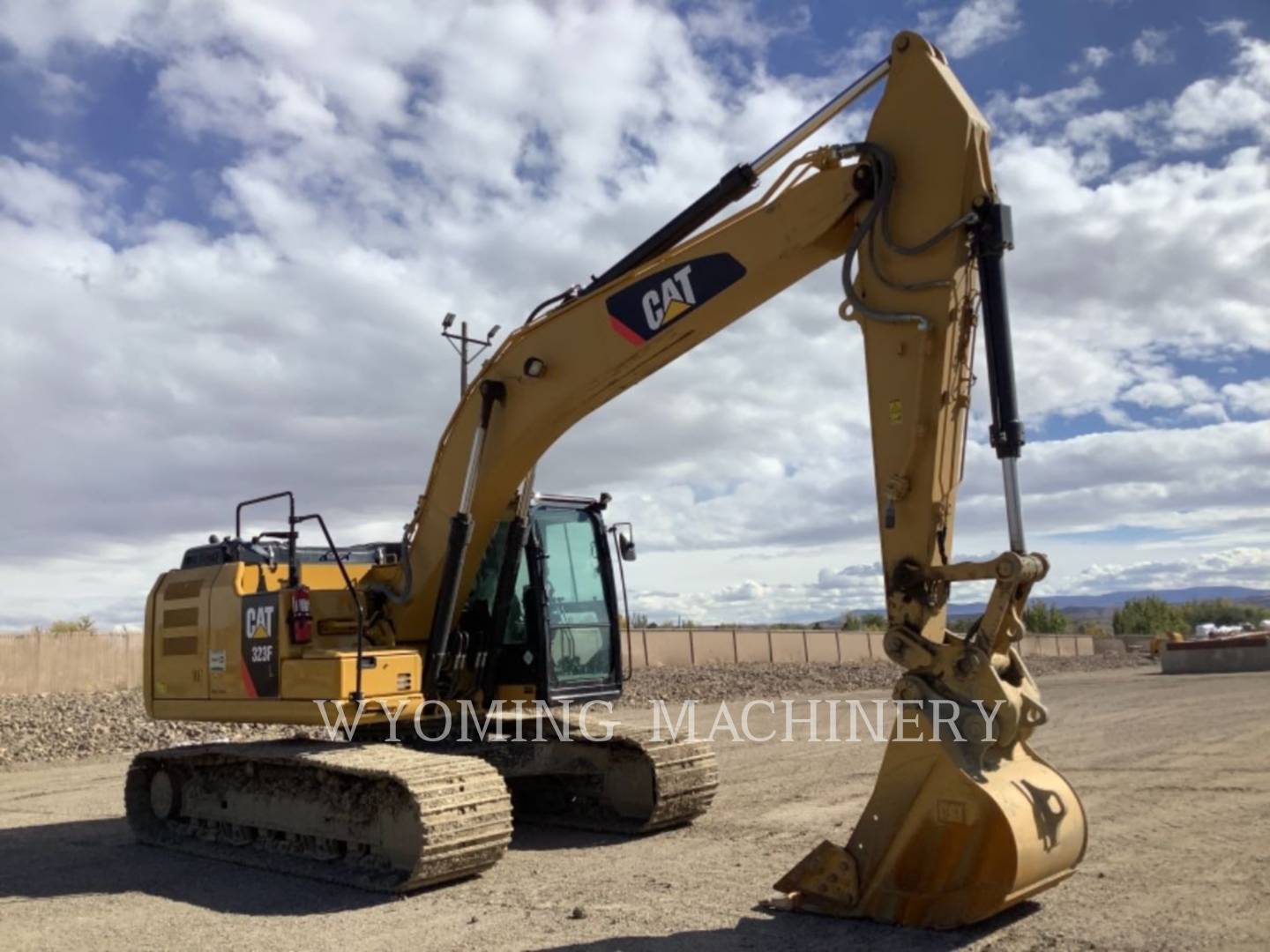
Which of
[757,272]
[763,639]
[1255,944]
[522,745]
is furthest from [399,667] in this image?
[763,639]

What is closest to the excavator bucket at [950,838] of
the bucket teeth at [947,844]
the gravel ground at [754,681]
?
the bucket teeth at [947,844]

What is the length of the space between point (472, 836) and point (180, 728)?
13489 mm

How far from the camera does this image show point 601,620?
10.1 metres

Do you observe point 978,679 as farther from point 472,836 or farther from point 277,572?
point 277,572

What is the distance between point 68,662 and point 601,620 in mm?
19150

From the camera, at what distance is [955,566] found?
633 cm

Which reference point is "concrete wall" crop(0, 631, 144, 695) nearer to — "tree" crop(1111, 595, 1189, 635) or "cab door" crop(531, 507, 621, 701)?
"cab door" crop(531, 507, 621, 701)

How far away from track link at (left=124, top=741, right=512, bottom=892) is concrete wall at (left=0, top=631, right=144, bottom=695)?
618 inches

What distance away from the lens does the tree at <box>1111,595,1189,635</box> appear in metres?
82.9

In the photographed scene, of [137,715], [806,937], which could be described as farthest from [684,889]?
[137,715]

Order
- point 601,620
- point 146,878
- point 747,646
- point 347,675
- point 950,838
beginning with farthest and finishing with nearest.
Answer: point 747,646 < point 601,620 < point 146,878 < point 347,675 < point 950,838

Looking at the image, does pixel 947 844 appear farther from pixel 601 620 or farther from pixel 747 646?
pixel 747 646

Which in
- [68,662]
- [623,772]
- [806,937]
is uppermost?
[68,662]

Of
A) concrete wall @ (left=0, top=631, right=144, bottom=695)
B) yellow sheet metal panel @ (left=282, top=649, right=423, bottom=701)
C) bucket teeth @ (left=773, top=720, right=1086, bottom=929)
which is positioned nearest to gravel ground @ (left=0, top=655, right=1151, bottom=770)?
concrete wall @ (left=0, top=631, right=144, bottom=695)
